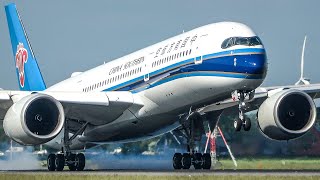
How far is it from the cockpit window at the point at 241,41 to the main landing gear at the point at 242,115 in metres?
1.86

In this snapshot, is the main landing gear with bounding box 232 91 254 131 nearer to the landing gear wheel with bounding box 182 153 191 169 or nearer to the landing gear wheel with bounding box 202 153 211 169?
the landing gear wheel with bounding box 202 153 211 169

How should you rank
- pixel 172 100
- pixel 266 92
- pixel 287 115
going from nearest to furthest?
pixel 172 100
pixel 287 115
pixel 266 92

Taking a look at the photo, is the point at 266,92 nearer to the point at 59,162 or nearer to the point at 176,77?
the point at 176,77

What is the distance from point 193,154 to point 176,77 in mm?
5024

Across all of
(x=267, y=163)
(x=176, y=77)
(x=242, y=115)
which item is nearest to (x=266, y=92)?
(x=176, y=77)

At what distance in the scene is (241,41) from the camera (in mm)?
38156

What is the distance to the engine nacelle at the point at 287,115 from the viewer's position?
4150cm

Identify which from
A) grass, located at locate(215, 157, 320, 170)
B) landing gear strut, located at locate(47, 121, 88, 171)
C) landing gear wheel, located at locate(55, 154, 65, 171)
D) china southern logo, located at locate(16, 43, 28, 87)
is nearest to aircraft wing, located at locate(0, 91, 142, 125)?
landing gear strut, located at locate(47, 121, 88, 171)

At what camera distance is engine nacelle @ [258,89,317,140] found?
136ft

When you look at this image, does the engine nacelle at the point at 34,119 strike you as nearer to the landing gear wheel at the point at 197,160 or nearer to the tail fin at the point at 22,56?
the landing gear wheel at the point at 197,160

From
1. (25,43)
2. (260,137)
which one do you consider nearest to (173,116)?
(260,137)

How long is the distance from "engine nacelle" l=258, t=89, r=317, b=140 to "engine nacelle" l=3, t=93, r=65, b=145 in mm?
8431

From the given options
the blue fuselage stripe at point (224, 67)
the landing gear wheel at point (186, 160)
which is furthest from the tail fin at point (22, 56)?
the blue fuselage stripe at point (224, 67)

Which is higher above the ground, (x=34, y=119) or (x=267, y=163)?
(x=34, y=119)
